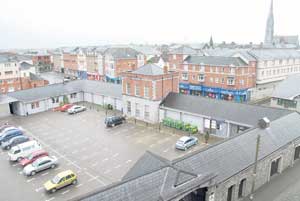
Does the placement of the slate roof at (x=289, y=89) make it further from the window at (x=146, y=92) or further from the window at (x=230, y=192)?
the window at (x=230, y=192)

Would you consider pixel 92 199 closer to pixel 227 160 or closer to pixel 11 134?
pixel 227 160

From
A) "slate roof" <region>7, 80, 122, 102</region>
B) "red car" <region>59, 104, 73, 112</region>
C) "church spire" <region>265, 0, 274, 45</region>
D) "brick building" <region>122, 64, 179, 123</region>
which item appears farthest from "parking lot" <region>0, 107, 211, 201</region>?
"church spire" <region>265, 0, 274, 45</region>

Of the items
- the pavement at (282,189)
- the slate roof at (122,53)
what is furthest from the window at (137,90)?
the slate roof at (122,53)

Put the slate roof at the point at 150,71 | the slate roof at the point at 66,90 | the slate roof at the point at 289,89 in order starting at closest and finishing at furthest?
the slate roof at the point at 150,71, the slate roof at the point at 289,89, the slate roof at the point at 66,90

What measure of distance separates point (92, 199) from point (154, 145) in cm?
1798

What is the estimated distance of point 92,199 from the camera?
39.2 feet

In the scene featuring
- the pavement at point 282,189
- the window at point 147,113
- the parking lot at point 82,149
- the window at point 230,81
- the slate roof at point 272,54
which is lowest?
the parking lot at point 82,149

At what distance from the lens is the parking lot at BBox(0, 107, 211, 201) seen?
21.3 m

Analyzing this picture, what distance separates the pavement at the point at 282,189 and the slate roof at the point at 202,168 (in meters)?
2.65

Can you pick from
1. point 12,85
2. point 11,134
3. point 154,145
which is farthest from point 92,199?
point 12,85

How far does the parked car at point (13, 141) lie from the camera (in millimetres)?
28945

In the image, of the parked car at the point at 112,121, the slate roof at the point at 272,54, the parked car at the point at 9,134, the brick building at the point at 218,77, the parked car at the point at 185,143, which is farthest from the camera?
the slate roof at the point at 272,54

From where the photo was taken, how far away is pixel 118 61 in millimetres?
68125

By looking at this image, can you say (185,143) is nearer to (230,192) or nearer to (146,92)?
(230,192)
